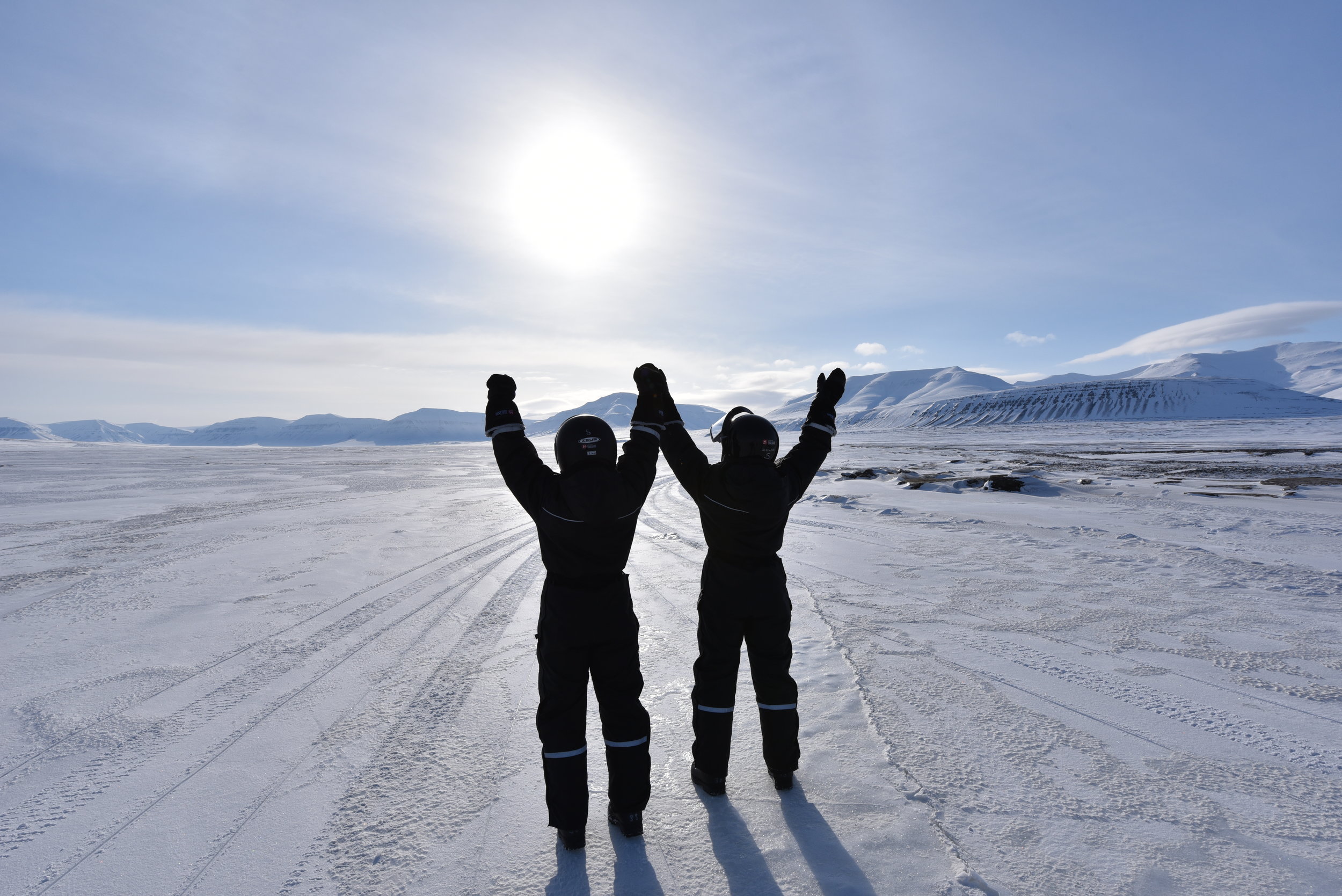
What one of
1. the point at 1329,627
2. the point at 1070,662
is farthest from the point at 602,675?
the point at 1329,627

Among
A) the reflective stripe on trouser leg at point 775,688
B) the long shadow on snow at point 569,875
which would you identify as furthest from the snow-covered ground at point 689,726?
the reflective stripe on trouser leg at point 775,688

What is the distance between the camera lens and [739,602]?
2.99m

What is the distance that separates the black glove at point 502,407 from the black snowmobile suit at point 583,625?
26 mm

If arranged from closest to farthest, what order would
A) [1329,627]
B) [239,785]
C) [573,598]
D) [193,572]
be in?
[573,598] → [239,785] → [1329,627] → [193,572]

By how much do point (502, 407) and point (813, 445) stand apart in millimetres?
1674

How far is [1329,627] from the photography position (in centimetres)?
544

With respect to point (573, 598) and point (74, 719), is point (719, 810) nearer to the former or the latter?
point (573, 598)

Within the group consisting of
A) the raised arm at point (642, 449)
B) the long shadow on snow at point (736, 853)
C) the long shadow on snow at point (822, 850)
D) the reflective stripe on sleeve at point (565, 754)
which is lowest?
the long shadow on snow at point (736, 853)

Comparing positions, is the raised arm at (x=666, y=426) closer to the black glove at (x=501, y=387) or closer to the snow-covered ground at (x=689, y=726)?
the black glove at (x=501, y=387)

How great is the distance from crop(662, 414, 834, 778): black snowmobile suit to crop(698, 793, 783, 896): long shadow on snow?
169mm

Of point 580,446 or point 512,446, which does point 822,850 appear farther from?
point 512,446

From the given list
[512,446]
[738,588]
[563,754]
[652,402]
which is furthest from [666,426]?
[563,754]

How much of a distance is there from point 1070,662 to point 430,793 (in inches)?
187

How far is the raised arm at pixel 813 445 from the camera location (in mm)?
3201
